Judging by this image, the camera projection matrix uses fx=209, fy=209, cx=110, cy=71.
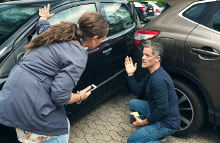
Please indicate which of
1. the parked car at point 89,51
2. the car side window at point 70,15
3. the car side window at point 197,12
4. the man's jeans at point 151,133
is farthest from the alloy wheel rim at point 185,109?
the car side window at point 70,15

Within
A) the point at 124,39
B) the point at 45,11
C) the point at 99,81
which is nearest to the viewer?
the point at 45,11

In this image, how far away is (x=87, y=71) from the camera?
7.91 feet

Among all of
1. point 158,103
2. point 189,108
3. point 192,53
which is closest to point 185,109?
point 189,108

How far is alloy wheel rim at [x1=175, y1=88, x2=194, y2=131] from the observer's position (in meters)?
2.43

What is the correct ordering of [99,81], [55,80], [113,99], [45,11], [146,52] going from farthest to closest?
[113,99]
[99,81]
[146,52]
[45,11]
[55,80]

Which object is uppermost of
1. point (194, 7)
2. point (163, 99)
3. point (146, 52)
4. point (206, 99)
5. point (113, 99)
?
point (194, 7)

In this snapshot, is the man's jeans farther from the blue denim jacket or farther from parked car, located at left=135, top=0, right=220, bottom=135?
the blue denim jacket

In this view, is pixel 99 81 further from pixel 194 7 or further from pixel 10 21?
pixel 194 7

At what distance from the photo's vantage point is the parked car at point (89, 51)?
6.09ft

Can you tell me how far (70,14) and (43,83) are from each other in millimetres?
1340

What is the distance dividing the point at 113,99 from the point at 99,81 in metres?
0.94

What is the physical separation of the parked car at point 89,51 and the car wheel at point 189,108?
69 centimetres

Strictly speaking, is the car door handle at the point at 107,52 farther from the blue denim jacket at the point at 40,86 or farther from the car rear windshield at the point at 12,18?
the blue denim jacket at the point at 40,86

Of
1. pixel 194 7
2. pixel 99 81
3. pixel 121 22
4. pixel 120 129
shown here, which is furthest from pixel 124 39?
pixel 120 129
